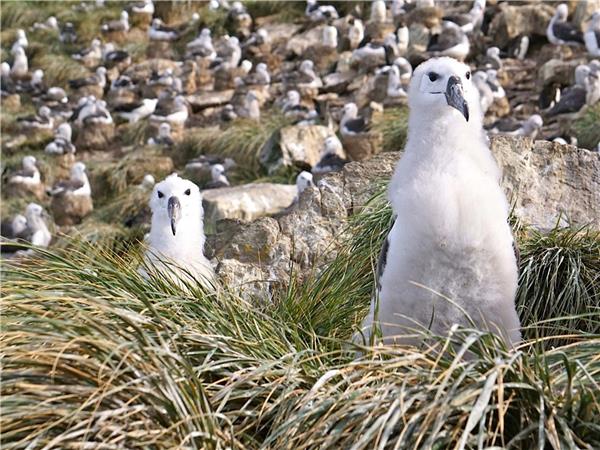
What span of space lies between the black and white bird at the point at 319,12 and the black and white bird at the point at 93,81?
4.51 meters

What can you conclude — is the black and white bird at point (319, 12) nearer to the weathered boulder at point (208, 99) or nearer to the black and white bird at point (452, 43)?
the weathered boulder at point (208, 99)

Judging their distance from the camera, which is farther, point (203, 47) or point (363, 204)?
point (203, 47)

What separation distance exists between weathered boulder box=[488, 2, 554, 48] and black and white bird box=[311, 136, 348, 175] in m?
5.76

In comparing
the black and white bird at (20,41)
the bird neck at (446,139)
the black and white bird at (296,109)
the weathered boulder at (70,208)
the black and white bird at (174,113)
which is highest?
the bird neck at (446,139)

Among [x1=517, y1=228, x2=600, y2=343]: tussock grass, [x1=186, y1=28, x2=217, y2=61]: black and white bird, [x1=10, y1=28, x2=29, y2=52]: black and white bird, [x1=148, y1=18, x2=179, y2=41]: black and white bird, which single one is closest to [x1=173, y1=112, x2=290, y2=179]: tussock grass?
[x1=186, y1=28, x2=217, y2=61]: black and white bird

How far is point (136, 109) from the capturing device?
22.1 m

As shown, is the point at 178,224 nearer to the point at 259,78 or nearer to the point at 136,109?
the point at 259,78

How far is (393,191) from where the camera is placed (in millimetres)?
3996

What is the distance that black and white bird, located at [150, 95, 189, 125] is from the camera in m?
19.6

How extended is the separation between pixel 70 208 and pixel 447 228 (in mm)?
14036

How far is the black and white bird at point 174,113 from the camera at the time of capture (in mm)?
19609

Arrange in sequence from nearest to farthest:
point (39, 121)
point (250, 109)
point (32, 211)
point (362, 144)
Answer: point (362, 144) → point (32, 211) → point (250, 109) → point (39, 121)

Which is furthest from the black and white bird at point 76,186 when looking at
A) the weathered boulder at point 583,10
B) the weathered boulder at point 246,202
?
the weathered boulder at point 583,10

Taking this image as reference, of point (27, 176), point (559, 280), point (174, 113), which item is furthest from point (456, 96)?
point (174, 113)
